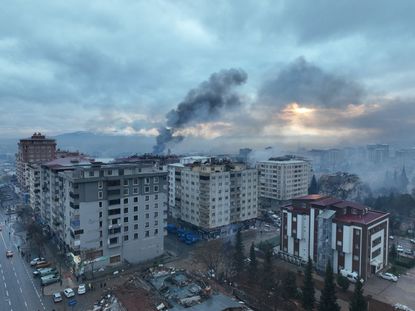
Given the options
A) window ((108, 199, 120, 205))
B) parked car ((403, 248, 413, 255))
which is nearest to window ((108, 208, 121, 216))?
window ((108, 199, 120, 205))

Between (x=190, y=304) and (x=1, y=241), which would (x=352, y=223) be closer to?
(x=190, y=304)

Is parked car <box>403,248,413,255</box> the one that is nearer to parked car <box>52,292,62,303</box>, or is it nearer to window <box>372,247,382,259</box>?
window <box>372,247,382,259</box>

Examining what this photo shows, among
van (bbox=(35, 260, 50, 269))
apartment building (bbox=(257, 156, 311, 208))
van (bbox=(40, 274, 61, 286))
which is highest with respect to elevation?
apartment building (bbox=(257, 156, 311, 208))

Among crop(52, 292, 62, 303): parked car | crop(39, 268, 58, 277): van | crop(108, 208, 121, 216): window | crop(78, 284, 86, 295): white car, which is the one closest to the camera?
crop(52, 292, 62, 303): parked car

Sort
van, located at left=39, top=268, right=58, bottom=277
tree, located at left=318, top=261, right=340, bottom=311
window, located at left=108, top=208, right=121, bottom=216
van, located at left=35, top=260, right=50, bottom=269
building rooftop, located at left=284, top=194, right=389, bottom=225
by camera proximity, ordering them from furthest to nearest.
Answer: van, located at left=35, top=260, right=50, bottom=269, window, located at left=108, top=208, right=121, bottom=216, building rooftop, located at left=284, top=194, right=389, bottom=225, van, located at left=39, top=268, right=58, bottom=277, tree, located at left=318, top=261, right=340, bottom=311

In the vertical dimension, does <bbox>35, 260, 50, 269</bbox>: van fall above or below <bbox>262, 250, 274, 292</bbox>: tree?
below

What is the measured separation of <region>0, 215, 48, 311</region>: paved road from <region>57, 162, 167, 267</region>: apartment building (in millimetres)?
4520

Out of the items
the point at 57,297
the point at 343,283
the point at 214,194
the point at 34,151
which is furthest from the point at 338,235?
the point at 34,151

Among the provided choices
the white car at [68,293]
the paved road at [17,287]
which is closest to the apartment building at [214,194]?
the white car at [68,293]

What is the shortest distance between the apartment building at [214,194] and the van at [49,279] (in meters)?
20.6

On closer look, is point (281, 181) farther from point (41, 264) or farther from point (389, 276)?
A: point (41, 264)

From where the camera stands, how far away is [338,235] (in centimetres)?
3152

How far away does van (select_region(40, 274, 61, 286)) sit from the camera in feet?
94.6

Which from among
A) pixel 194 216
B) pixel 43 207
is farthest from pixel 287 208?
pixel 43 207
